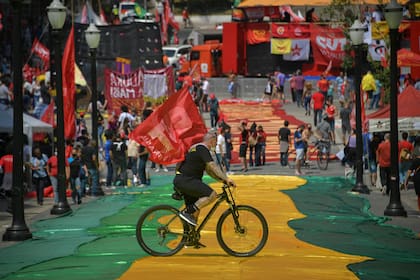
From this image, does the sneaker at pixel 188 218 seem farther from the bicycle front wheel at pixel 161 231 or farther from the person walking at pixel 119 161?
the person walking at pixel 119 161

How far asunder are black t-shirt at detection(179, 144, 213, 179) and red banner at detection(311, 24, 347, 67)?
4061 cm

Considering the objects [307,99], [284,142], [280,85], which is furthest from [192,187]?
[280,85]

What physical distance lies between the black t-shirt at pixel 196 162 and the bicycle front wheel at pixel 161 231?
20.7 inches

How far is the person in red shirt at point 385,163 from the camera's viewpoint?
90.4 ft

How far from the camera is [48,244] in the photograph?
1755 centimetres

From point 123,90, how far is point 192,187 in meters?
29.4

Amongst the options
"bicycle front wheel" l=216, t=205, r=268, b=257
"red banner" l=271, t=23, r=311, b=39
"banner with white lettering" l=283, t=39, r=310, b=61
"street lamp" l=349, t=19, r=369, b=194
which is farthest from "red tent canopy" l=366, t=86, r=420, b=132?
"banner with white lettering" l=283, t=39, r=310, b=61

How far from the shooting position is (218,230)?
48.8ft

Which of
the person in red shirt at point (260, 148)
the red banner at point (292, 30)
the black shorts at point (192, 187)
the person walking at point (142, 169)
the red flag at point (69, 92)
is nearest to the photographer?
the black shorts at point (192, 187)

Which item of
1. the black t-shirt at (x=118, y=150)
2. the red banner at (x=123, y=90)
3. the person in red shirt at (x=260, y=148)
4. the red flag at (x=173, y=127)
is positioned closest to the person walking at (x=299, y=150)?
the person in red shirt at (x=260, y=148)

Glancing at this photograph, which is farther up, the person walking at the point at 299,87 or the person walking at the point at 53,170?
the person walking at the point at 299,87

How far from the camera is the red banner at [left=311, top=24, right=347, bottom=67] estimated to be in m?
55.3

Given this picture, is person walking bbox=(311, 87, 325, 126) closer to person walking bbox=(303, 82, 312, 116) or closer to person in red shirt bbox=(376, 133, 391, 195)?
person walking bbox=(303, 82, 312, 116)

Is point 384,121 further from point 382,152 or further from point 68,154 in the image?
point 68,154
